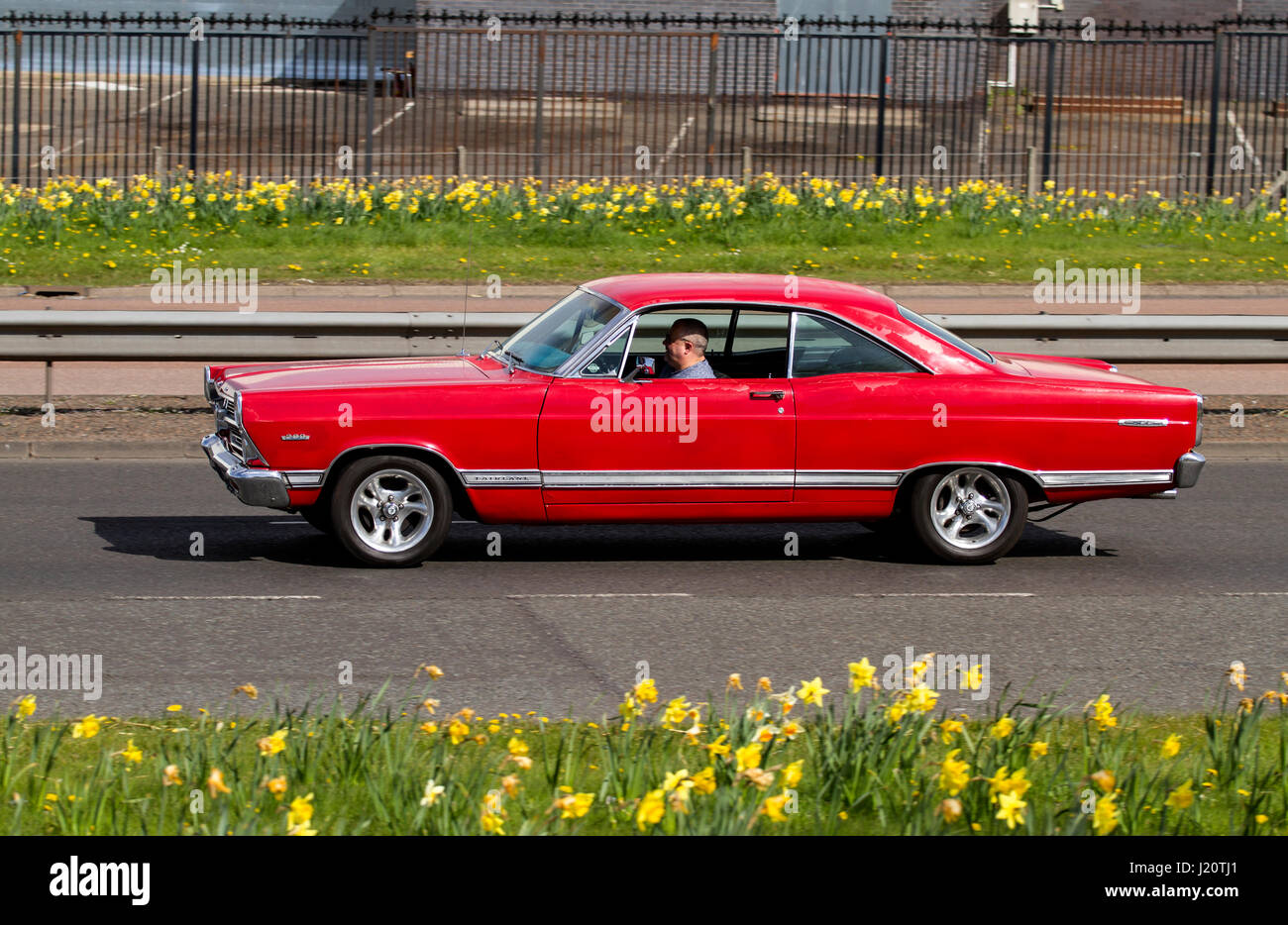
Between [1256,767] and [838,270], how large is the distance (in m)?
14.2

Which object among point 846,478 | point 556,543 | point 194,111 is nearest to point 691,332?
point 846,478

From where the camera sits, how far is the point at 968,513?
9.27 metres

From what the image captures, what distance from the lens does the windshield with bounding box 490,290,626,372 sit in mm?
9016

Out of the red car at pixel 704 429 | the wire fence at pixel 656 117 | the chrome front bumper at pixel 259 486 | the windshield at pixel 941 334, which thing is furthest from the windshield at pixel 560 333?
the wire fence at pixel 656 117

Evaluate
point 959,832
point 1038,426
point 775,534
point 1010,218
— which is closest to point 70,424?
point 775,534

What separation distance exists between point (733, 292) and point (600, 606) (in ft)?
6.56

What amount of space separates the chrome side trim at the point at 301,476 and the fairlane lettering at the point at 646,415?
4.73 ft

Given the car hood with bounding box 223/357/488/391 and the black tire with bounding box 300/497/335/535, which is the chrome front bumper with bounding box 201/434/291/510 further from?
the car hood with bounding box 223/357/488/391

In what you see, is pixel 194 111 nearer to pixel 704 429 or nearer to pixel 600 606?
pixel 704 429

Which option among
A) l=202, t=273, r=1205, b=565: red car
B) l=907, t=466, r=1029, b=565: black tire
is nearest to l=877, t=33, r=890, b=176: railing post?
l=202, t=273, r=1205, b=565: red car

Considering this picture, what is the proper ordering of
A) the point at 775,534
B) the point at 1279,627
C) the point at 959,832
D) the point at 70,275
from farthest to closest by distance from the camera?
the point at 70,275 < the point at 775,534 < the point at 1279,627 < the point at 959,832

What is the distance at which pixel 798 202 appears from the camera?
21219 millimetres

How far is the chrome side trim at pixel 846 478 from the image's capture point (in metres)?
8.99
